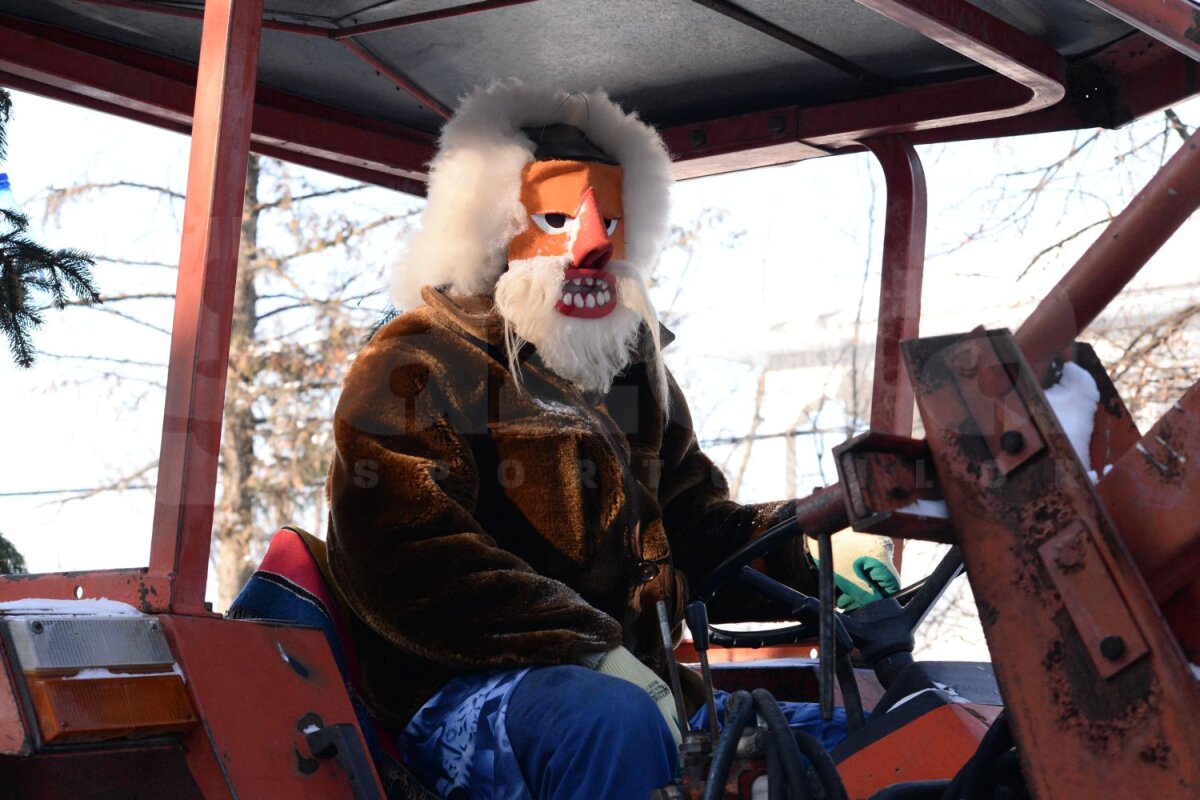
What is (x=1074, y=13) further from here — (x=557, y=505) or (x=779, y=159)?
(x=557, y=505)

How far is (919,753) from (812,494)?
1.48ft

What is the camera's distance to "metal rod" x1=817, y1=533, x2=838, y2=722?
4.93 feet

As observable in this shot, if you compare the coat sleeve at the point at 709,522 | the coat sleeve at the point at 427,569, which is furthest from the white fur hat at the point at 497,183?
the coat sleeve at the point at 427,569

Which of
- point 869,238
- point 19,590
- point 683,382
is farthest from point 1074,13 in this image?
point 683,382

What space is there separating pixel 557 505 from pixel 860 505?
122 cm

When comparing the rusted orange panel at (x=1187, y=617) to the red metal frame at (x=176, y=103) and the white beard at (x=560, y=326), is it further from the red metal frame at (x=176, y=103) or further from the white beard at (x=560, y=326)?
the red metal frame at (x=176, y=103)

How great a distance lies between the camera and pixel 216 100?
1.91 meters

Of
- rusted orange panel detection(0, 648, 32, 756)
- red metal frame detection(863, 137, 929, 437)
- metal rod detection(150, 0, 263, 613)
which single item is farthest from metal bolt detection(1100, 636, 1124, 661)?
red metal frame detection(863, 137, 929, 437)

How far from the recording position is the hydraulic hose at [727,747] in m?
1.54

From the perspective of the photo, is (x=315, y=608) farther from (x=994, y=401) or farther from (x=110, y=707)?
(x=994, y=401)

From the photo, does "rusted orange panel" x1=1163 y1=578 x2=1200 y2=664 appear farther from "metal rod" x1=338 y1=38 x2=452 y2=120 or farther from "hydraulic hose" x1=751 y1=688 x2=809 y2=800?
"metal rod" x1=338 y1=38 x2=452 y2=120

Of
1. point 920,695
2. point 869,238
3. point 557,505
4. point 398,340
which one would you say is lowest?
point 920,695

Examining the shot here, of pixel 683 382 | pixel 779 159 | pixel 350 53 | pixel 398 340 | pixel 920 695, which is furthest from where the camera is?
pixel 683 382

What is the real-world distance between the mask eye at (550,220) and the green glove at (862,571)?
0.83m
